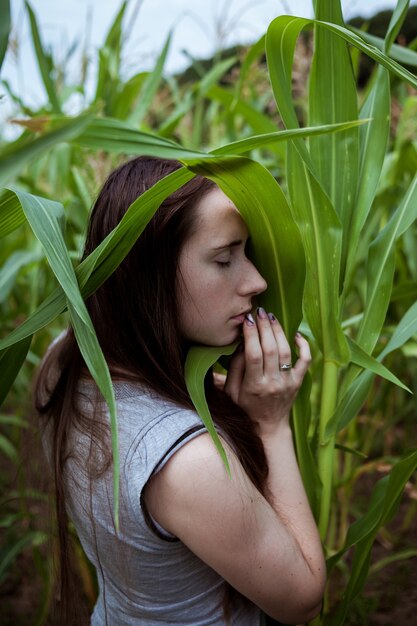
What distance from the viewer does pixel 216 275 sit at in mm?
706

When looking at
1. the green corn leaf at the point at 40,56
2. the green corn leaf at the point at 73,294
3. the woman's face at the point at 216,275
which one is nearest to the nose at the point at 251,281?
the woman's face at the point at 216,275

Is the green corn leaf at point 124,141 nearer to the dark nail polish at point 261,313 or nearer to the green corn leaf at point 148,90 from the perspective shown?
the dark nail polish at point 261,313

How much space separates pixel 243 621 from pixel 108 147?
2.08 ft

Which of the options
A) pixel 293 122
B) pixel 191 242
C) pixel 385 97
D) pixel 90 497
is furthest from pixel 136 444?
pixel 385 97

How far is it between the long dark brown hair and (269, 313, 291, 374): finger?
0.09 metres

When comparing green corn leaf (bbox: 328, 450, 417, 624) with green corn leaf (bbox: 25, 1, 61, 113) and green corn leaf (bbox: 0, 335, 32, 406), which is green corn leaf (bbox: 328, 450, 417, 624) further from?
green corn leaf (bbox: 25, 1, 61, 113)

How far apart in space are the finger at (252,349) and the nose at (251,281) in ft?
0.12

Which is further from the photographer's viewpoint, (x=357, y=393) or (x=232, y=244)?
(x=357, y=393)

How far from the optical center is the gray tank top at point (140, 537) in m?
0.66

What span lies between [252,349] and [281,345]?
0.04 metres

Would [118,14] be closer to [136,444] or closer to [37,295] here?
[37,295]

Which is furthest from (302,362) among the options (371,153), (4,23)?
(4,23)

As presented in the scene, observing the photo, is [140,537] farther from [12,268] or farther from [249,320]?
[12,268]

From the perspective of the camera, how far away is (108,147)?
1.64ft
